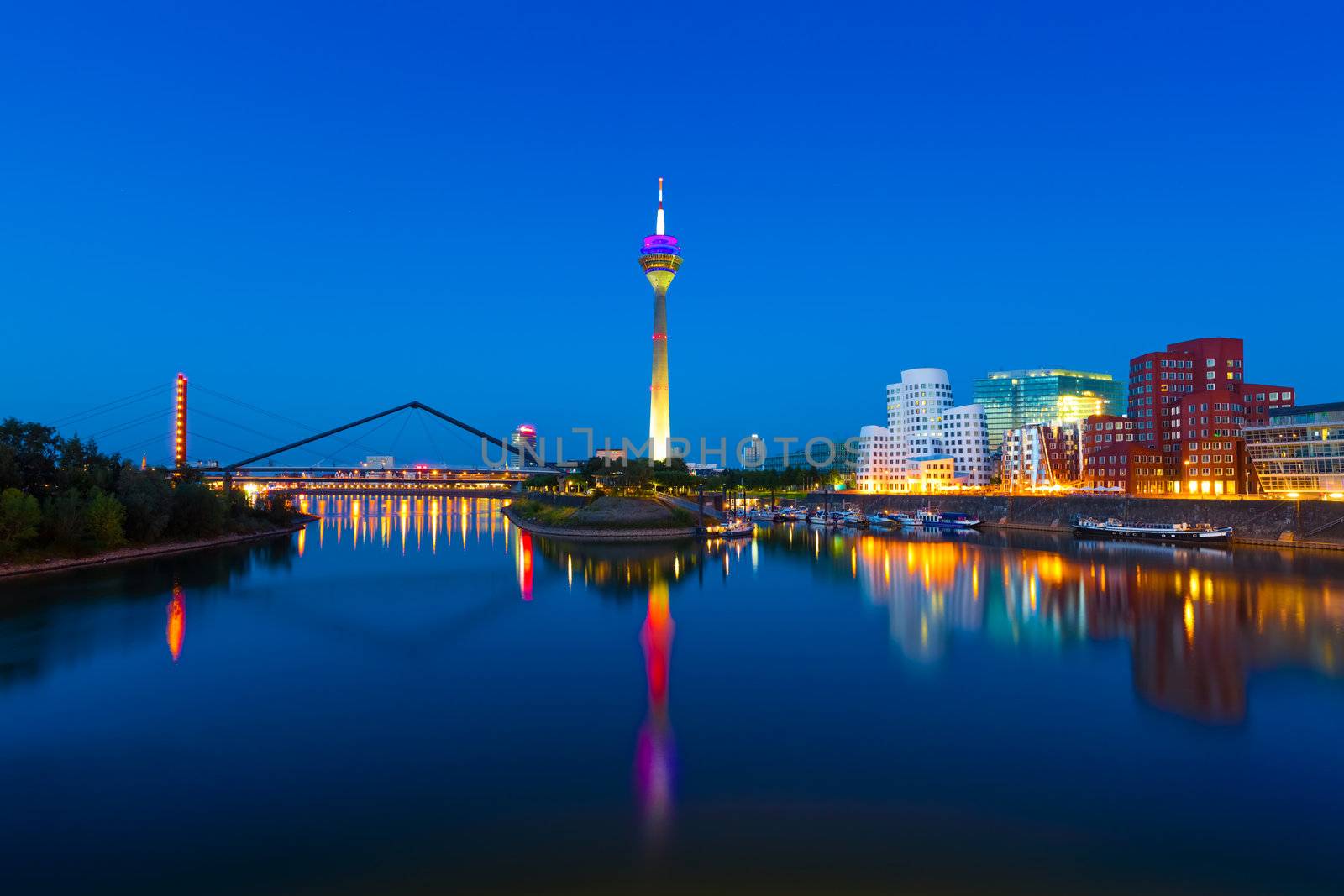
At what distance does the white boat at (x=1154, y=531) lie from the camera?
1272 inches

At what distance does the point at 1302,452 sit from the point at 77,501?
4891 cm

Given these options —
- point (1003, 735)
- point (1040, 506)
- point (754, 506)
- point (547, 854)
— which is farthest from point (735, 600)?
point (754, 506)

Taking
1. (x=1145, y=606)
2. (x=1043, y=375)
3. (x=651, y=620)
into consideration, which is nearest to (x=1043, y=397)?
(x=1043, y=375)

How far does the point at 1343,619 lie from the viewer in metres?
15.6

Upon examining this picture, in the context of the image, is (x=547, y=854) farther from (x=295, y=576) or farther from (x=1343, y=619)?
(x=295, y=576)

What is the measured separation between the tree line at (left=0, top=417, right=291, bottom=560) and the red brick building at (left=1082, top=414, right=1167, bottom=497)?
47701 millimetres

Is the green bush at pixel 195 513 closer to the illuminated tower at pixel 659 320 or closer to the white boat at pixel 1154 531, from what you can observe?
the white boat at pixel 1154 531

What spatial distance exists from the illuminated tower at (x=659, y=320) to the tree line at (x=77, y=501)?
5104 centimetres

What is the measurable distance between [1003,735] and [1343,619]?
37.4 feet

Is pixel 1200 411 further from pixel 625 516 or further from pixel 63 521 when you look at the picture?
pixel 63 521

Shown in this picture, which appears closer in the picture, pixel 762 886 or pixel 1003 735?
pixel 762 886

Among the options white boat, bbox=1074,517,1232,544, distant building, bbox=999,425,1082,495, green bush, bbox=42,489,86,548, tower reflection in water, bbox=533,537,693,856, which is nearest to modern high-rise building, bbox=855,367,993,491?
distant building, bbox=999,425,1082,495

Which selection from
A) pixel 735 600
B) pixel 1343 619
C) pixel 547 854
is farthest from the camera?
pixel 735 600

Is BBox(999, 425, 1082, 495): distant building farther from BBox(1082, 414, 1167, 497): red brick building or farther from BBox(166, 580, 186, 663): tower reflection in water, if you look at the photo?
BBox(166, 580, 186, 663): tower reflection in water
